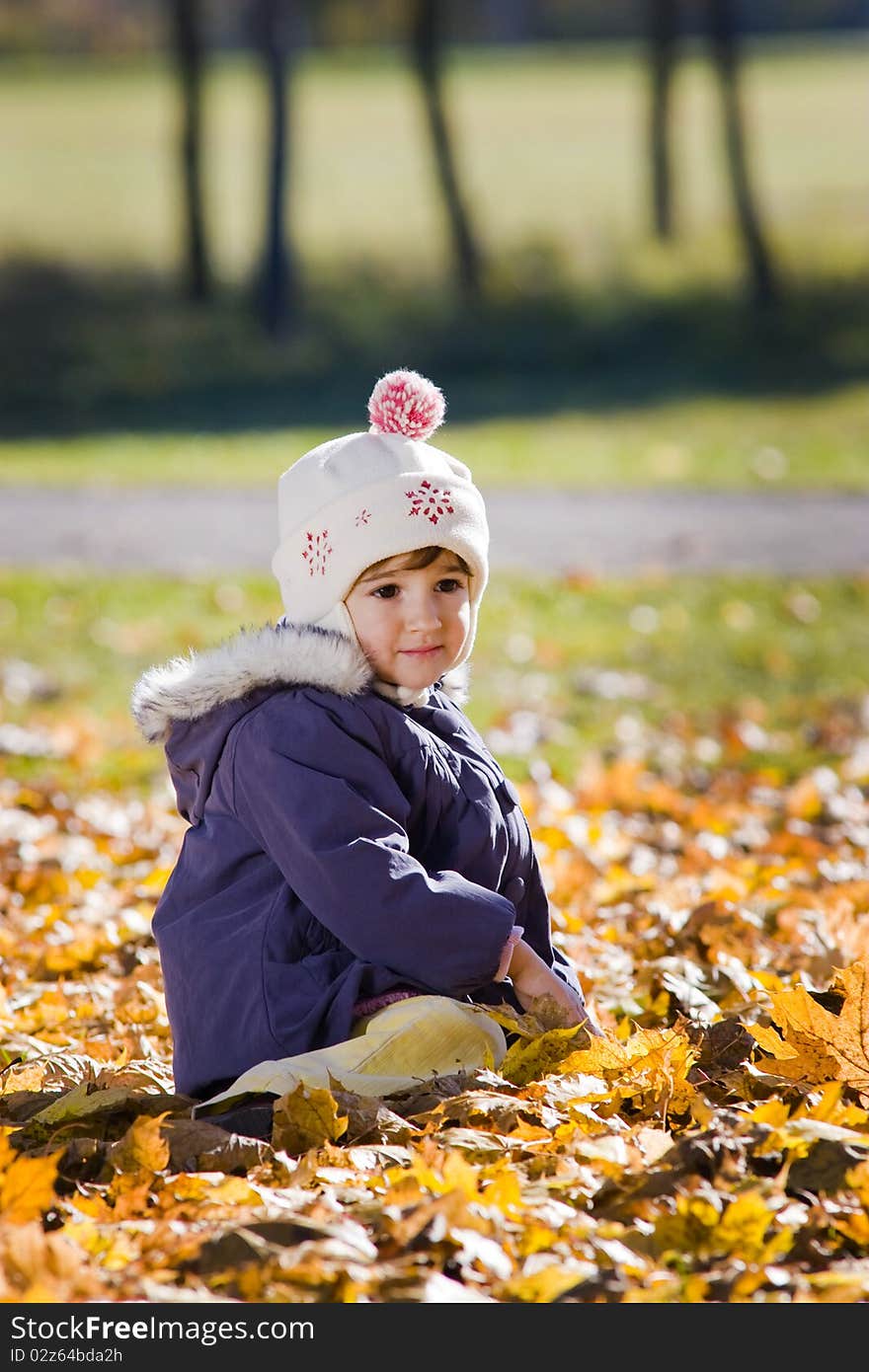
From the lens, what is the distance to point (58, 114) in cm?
2183

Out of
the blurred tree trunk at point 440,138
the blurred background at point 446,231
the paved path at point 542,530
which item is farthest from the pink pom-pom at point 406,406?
the blurred tree trunk at point 440,138

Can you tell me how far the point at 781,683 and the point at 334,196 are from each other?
1428cm

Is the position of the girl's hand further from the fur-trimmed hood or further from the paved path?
the paved path

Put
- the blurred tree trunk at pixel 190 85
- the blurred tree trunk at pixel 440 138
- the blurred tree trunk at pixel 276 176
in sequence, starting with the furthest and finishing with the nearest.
→ 1. the blurred tree trunk at pixel 440 138
2. the blurred tree trunk at pixel 190 85
3. the blurred tree trunk at pixel 276 176

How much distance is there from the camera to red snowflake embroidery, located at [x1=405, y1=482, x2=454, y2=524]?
299 cm

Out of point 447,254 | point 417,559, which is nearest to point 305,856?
point 417,559

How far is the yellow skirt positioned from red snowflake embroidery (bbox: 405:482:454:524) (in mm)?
853

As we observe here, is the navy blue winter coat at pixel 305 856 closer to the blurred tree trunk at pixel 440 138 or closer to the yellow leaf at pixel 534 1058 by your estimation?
the yellow leaf at pixel 534 1058

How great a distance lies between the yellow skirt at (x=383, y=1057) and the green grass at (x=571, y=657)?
343cm

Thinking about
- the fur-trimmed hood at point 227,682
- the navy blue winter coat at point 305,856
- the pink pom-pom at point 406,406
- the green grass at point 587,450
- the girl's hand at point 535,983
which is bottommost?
the girl's hand at point 535,983

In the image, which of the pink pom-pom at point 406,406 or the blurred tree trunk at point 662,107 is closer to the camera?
the pink pom-pom at point 406,406

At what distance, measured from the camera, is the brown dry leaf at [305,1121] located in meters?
2.69

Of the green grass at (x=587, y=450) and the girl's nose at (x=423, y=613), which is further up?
the green grass at (x=587, y=450)

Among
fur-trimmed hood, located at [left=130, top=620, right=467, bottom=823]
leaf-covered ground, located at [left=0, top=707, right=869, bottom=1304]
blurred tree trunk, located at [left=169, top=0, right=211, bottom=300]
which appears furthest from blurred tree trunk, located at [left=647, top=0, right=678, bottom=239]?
fur-trimmed hood, located at [left=130, top=620, right=467, bottom=823]
